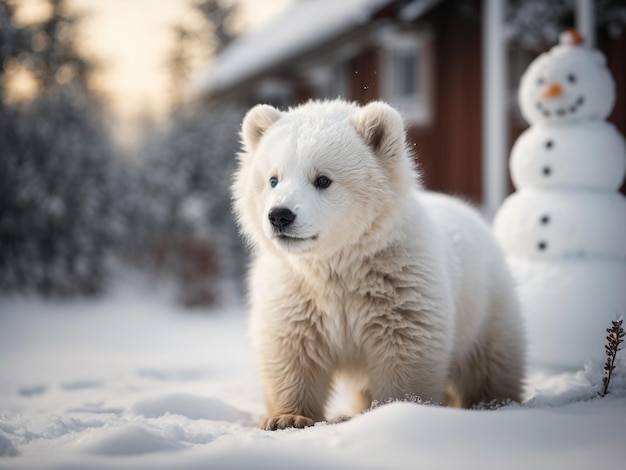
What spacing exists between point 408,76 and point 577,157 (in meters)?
7.77

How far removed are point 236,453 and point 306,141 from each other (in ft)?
5.01

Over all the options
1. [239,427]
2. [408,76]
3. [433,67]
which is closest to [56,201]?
[433,67]

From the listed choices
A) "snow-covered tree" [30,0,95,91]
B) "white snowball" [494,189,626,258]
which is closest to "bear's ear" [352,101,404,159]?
"white snowball" [494,189,626,258]

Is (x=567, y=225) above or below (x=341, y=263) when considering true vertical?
above

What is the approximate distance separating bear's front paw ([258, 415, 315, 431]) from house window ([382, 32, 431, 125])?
8.77 metres

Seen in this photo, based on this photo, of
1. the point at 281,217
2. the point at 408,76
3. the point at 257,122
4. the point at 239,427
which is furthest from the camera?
the point at 408,76

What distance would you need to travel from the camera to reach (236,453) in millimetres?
2039

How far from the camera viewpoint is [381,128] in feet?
10.0

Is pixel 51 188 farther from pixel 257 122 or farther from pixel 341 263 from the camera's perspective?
pixel 341 263

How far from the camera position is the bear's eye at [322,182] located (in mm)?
2955

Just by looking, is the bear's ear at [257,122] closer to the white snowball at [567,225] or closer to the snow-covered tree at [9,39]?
the white snowball at [567,225]

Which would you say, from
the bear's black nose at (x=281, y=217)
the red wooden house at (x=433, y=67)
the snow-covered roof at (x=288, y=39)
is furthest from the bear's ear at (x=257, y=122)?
the snow-covered roof at (x=288, y=39)

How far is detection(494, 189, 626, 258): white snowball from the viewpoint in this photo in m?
4.31

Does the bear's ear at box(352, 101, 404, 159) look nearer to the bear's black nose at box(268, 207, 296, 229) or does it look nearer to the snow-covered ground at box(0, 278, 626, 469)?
the bear's black nose at box(268, 207, 296, 229)
